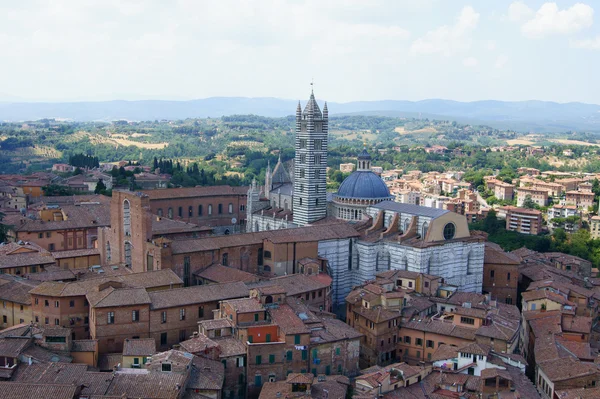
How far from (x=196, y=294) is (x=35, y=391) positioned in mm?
12070

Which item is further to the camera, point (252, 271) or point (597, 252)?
point (597, 252)

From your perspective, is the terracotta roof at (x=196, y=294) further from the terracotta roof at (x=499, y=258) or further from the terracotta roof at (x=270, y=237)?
the terracotta roof at (x=499, y=258)

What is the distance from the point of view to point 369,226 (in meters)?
51.5

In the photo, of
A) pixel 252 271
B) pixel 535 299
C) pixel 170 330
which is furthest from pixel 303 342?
pixel 535 299

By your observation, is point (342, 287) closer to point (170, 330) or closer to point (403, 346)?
point (403, 346)

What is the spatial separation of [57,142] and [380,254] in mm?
126575

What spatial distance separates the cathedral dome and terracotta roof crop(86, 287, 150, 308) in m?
21.6

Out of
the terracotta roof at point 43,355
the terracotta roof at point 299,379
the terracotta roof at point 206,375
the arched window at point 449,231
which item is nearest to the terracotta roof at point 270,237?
the arched window at point 449,231

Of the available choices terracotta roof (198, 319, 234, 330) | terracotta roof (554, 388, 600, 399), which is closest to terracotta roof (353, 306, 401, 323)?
terracotta roof (198, 319, 234, 330)

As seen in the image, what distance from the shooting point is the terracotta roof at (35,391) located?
88.9 ft

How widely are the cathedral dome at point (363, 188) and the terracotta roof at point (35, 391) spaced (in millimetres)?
30315

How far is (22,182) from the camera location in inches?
3041

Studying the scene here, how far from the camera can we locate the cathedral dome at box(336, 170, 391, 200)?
5388 centimetres

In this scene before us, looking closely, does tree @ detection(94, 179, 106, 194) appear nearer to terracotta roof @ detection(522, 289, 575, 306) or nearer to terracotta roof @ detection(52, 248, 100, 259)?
terracotta roof @ detection(52, 248, 100, 259)
